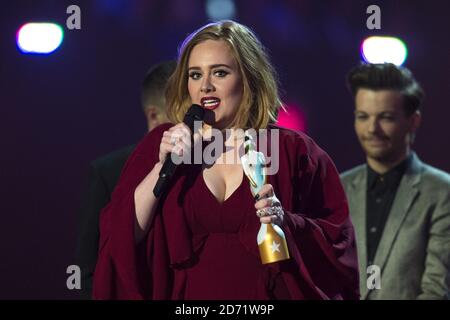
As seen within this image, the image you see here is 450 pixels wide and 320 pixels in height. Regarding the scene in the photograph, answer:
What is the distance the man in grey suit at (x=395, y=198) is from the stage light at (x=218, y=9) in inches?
21.3

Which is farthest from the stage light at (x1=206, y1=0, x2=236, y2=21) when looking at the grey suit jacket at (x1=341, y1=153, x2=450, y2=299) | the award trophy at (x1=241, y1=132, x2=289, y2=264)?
the award trophy at (x1=241, y1=132, x2=289, y2=264)

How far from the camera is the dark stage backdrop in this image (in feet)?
13.3

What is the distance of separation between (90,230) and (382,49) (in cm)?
138

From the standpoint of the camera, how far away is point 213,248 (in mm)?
2514

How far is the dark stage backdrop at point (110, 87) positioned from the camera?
4043 millimetres

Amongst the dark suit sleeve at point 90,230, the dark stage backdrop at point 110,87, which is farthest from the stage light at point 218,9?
the dark suit sleeve at point 90,230

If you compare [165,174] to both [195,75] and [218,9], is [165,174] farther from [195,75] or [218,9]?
[218,9]

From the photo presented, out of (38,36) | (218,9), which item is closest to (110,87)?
(38,36)

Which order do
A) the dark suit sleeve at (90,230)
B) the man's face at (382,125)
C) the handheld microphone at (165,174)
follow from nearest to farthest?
the handheld microphone at (165,174) < the dark suit sleeve at (90,230) < the man's face at (382,125)

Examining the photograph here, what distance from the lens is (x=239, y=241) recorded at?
2508mm

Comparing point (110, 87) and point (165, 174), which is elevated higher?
point (110, 87)

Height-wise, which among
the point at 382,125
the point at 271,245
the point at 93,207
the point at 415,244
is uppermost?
the point at 382,125

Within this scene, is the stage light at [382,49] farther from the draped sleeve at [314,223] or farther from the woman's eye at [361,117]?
the draped sleeve at [314,223]
